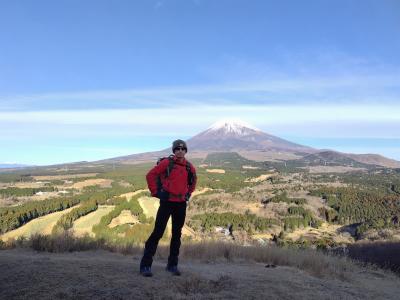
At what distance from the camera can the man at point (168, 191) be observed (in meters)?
7.52

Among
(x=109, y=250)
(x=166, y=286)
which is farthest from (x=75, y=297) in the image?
(x=109, y=250)

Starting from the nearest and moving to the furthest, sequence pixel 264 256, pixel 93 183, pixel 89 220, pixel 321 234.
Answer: pixel 264 256 < pixel 89 220 < pixel 321 234 < pixel 93 183

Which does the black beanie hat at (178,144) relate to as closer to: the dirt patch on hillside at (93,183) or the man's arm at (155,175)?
the man's arm at (155,175)

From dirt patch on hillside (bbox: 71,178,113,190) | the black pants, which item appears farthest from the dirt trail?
dirt patch on hillside (bbox: 71,178,113,190)

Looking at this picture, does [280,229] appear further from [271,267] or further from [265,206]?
[271,267]

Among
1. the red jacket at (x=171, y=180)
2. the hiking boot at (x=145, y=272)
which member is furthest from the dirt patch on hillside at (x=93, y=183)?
the red jacket at (x=171, y=180)

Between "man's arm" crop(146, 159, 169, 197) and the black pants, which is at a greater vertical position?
"man's arm" crop(146, 159, 169, 197)

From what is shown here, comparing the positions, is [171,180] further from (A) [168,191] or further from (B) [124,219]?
(B) [124,219]

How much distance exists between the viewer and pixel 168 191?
7.50 meters

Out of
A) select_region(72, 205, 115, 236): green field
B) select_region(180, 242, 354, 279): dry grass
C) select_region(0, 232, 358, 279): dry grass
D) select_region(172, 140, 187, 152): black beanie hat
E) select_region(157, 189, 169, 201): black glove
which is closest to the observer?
select_region(157, 189, 169, 201): black glove

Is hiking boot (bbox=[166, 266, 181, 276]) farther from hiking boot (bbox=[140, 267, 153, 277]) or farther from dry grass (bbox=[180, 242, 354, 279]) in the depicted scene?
dry grass (bbox=[180, 242, 354, 279])

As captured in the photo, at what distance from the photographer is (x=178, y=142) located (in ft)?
25.6

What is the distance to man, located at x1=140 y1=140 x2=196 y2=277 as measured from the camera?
752 centimetres

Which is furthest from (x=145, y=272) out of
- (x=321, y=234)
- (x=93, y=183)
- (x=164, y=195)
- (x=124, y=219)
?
(x=93, y=183)
